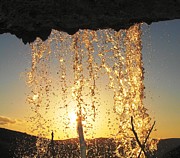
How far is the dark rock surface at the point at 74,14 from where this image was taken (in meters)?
6.39

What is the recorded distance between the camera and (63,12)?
266 inches

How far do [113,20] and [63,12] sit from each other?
40.6 inches

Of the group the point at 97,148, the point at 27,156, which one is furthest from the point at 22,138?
the point at 97,148

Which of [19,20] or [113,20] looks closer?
[19,20]

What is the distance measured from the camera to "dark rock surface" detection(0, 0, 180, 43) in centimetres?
639

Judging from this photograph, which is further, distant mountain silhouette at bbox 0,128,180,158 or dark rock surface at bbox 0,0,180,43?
distant mountain silhouette at bbox 0,128,180,158

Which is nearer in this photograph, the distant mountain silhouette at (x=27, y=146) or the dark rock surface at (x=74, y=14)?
the dark rock surface at (x=74, y=14)

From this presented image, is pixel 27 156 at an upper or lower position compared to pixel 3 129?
lower

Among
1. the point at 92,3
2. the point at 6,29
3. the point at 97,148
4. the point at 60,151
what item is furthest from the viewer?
the point at 97,148

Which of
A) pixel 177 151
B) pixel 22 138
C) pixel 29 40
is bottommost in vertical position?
pixel 177 151

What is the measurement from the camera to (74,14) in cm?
682

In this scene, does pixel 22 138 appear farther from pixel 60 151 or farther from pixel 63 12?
pixel 63 12

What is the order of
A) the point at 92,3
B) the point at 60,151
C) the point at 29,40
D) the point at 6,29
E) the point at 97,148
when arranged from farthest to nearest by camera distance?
the point at 97,148
the point at 60,151
the point at 29,40
the point at 6,29
the point at 92,3

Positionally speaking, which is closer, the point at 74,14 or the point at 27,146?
the point at 74,14
